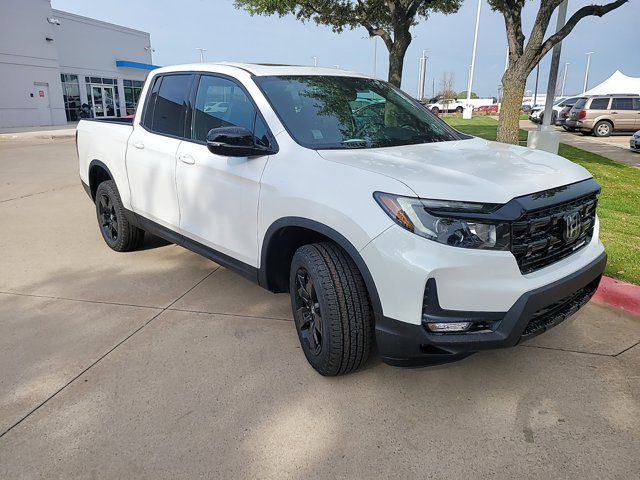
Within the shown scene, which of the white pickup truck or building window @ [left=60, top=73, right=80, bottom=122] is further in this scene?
building window @ [left=60, top=73, right=80, bottom=122]

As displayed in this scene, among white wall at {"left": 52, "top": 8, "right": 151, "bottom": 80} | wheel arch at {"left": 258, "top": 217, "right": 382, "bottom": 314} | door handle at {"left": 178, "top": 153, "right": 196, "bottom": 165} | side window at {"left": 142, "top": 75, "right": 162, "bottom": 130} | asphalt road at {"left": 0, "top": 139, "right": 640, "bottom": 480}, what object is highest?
white wall at {"left": 52, "top": 8, "right": 151, "bottom": 80}

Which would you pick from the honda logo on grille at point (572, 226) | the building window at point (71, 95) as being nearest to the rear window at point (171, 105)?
the honda logo on grille at point (572, 226)

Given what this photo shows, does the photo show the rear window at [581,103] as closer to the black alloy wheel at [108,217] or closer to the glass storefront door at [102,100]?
the black alloy wheel at [108,217]

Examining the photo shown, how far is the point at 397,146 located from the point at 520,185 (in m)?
0.97

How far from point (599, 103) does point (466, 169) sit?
22446 millimetres

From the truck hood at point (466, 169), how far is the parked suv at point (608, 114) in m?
20.9

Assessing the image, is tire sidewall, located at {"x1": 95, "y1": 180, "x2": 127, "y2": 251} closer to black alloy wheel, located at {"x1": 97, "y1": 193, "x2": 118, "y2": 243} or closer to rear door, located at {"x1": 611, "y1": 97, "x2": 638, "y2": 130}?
black alloy wheel, located at {"x1": 97, "y1": 193, "x2": 118, "y2": 243}

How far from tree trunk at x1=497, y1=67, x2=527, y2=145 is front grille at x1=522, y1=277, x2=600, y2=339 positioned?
24.9 ft

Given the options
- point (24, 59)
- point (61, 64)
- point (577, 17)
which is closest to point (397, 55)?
point (577, 17)

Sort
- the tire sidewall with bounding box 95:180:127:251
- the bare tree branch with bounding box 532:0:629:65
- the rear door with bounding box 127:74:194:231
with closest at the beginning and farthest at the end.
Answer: the rear door with bounding box 127:74:194:231, the tire sidewall with bounding box 95:180:127:251, the bare tree branch with bounding box 532:0:629:65

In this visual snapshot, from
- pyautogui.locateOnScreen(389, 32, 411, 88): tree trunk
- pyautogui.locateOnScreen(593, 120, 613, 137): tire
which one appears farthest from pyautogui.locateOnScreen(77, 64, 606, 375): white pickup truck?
pyautogui.locateOnScreen(593, 120, 613, 137): tire

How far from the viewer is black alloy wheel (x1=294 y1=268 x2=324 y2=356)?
2955mm

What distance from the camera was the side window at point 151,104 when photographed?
4.52 m

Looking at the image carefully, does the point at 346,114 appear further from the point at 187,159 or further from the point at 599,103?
the point at 599,103
